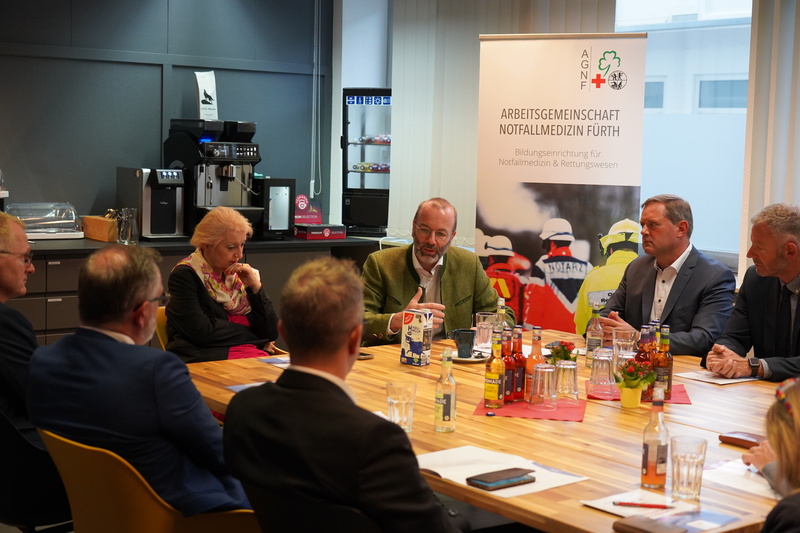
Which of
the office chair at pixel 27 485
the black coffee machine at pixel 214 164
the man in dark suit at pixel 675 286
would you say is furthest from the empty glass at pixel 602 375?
the black coffee machine at pixel 214 164

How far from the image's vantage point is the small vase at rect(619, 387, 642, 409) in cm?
294

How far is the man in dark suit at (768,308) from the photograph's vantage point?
3.41m

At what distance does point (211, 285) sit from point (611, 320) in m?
1.74

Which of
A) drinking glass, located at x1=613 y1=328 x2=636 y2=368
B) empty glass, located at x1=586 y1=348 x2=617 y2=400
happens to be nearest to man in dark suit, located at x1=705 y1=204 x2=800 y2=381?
drinking glass, located at x1=613 y1=328 x2=636 y2=368

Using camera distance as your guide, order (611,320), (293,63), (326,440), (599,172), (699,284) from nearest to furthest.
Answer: (326,440) → (611,320) → (699,284) → (599,172) → (293,63)

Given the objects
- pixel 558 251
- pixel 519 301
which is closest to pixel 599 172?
pixel 558 251

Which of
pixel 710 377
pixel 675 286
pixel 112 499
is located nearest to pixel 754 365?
pixel 710 377

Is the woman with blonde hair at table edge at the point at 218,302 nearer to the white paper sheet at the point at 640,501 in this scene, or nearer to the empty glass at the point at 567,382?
the empty glass at the point at 567,382

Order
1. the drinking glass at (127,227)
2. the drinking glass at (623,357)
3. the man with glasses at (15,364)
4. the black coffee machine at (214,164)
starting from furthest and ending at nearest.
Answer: the black coffee machine at (214,164)
the drinking glass at (127,227)
the drinking glass at (623,357)
the man with glasses at (15,364)

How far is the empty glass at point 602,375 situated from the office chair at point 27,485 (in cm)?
171

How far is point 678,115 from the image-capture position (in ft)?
18.8

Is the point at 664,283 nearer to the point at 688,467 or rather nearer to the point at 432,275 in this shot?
the point at 432,275

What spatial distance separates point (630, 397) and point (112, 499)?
1.57 meters

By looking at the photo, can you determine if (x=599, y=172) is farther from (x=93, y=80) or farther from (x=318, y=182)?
(x=93, y=80)
